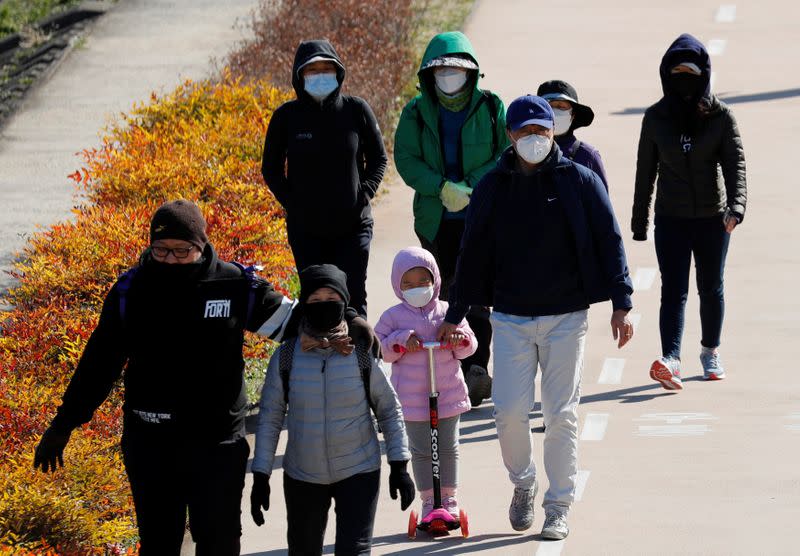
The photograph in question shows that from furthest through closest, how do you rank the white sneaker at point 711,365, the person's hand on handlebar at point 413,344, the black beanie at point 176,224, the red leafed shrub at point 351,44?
the red leafed shrub at point 351,44 < the white sneaker at point 711,365 < the person's hand on handlebar at point 413,344 < the black beanie at point 176,224

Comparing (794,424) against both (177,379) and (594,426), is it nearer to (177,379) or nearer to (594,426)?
(594,426)

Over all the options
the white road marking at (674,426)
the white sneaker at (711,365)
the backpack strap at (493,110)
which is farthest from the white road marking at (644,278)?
the backpack strap at (493,110)

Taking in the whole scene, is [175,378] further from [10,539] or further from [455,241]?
[455,241]

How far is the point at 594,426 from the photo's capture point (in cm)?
918

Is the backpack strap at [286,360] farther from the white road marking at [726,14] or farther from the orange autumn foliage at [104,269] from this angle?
the white road marking at [726,14]

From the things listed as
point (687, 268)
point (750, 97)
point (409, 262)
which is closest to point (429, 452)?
point (409, 262)

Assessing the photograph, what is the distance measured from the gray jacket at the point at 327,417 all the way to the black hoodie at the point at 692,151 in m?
3.49

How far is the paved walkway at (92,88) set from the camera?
47.9 ft

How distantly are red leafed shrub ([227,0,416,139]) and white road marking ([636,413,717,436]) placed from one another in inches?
268

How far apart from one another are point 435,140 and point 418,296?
A: 174cm

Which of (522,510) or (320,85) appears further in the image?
(320,85)

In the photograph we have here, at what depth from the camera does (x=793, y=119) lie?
662 inches

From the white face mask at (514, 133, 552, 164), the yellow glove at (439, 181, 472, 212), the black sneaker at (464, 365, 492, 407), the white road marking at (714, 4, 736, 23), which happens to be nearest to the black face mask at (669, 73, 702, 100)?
the yellow glove at (439, 181, 472, 212)

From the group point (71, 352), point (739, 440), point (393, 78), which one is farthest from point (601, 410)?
point (393, 78)
